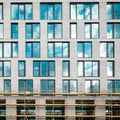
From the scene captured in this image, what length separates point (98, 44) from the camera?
24.6m

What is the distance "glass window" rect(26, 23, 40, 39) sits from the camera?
24.8m

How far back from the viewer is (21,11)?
82.6 feet

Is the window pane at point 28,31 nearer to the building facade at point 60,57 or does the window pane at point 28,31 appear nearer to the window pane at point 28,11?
the building facade at point 60,57

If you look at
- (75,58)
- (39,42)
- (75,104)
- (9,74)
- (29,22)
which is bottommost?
(75,104)

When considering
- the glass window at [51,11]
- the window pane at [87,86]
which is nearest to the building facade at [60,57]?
the glass window at [51,11]

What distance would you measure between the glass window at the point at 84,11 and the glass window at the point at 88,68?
4.67 metres

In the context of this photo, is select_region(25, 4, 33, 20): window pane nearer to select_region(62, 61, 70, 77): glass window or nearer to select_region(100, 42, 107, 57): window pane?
select_region(62, 61, 70, 77): glass window

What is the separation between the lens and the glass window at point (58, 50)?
2468 cm

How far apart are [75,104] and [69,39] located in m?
6.59

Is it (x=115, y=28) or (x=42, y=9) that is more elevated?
(x=42, y=9)

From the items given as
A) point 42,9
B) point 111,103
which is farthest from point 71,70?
point 42,9

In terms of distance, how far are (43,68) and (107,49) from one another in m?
6.86

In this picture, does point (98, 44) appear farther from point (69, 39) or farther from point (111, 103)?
point (111, 103)

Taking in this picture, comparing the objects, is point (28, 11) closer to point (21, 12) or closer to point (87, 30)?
point (21, 12)
